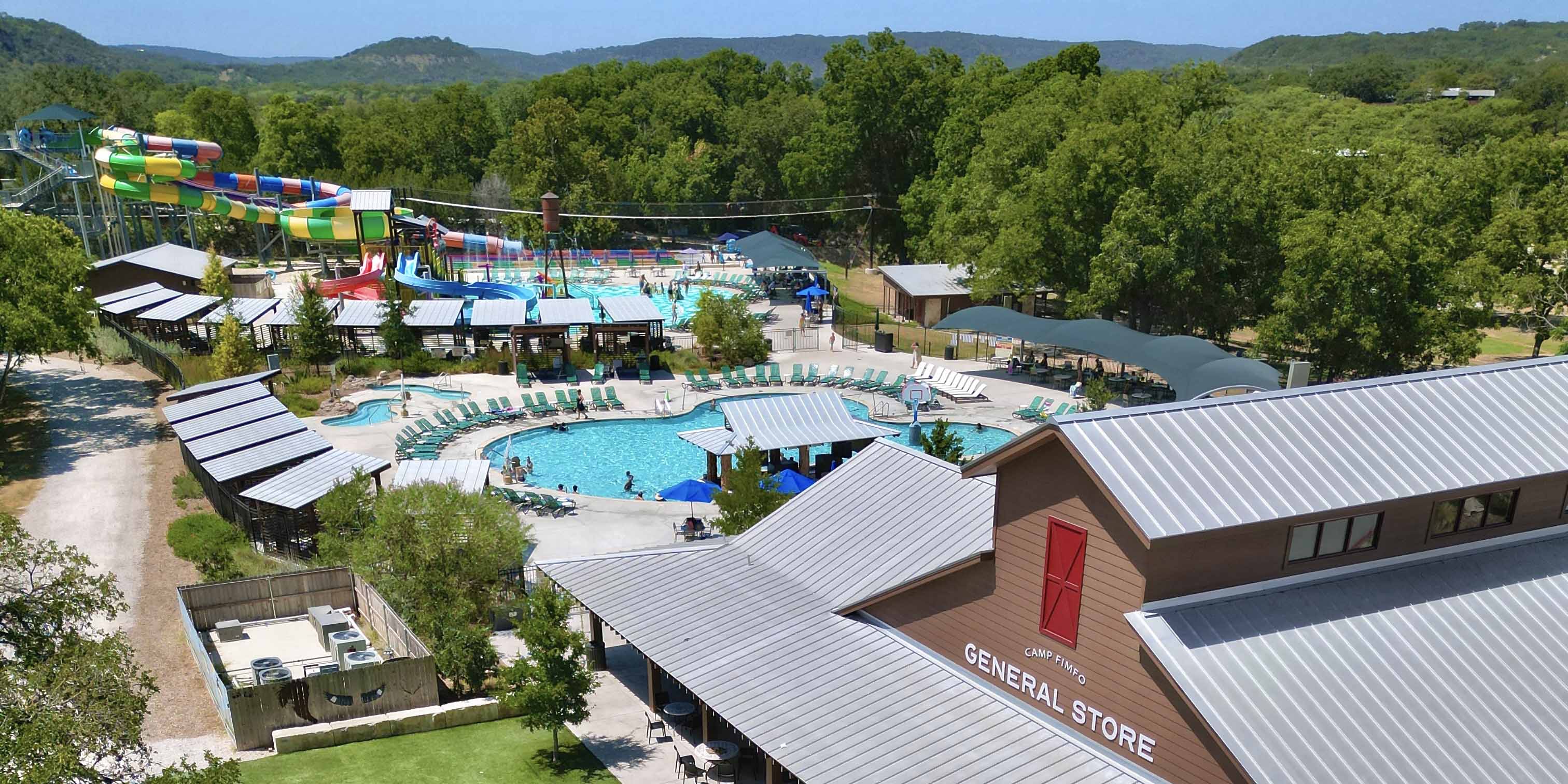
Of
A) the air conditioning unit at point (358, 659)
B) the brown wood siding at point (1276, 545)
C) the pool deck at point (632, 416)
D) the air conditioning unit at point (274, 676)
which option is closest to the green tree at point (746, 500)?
the pool deck at point (632, 416)

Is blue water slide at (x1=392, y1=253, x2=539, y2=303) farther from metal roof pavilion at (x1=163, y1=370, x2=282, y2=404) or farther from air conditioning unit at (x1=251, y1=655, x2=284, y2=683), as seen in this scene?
air conditioning unit at (x1=251, y1=655, x2=284, y2=683)

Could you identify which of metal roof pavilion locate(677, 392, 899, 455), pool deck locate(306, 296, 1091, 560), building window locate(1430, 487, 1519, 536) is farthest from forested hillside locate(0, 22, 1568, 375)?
building window locate(1430, 487, 1519, 536)

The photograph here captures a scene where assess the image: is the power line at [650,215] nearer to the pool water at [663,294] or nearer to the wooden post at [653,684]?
the pool water at [663,294]

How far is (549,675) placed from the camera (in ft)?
62.2

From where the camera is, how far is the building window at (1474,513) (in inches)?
622

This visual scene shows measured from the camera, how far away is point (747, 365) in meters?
50.1

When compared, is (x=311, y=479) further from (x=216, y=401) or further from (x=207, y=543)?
(x=216, y=401)

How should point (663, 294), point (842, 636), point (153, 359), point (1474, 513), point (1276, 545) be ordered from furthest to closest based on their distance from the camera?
point (663, 294) → point (153, 359) → point (842, 636) → point (1474, 513) → point (1276, 545)

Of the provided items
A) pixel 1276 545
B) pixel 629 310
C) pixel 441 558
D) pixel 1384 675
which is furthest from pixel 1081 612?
pixel 629 310

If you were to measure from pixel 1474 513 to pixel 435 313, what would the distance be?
42.7m

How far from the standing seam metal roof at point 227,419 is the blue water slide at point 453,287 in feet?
79.8

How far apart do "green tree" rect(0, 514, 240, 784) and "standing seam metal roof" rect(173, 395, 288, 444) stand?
15.5 meters

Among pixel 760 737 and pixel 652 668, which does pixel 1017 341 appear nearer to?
pixel 652 668

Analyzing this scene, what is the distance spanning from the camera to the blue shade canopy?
1166 inches
